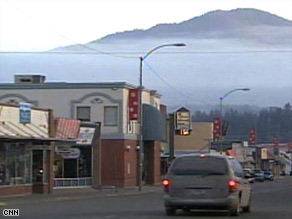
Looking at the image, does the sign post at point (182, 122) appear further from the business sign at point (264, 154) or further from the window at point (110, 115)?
the business sign at point (264, 154)

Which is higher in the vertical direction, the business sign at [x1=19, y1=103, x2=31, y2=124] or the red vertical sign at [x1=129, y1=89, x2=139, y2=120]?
the red vertical sign at [x1=129, y1=89, x2=139, y2=120]

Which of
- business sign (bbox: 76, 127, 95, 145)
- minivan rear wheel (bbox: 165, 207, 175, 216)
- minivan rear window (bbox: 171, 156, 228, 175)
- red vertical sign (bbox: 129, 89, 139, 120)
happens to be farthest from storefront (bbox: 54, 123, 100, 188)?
minivan rear window (bbox: 171, 156, 228, 175)

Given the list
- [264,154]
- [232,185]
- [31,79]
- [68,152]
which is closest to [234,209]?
[232,185]

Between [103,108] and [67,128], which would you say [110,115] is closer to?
[103,108]

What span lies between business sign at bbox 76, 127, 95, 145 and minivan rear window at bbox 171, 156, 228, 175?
1148 inches

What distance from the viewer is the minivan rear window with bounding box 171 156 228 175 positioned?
22.4 meters

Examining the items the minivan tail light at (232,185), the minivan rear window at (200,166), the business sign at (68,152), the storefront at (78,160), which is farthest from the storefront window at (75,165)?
the minivan tail light at (232,185)

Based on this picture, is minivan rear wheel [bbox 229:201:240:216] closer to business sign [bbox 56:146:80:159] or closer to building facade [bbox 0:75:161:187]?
business sign [bbox 56:146:80:159]

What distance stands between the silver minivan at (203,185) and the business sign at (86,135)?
29.3 m

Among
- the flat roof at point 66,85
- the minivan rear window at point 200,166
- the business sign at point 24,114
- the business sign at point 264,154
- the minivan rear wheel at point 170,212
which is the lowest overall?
the business sign at point 264,154

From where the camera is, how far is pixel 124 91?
194 feet

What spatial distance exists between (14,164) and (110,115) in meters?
17.1

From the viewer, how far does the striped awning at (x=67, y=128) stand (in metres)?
46.8

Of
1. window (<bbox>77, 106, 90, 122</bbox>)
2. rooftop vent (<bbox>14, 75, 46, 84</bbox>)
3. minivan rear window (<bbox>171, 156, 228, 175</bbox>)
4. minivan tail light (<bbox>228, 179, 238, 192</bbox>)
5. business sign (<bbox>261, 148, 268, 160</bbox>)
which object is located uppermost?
rooftop vent (<bbox>14, 75, 46, 84</bbox>)
